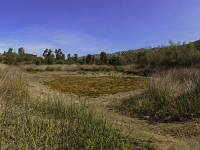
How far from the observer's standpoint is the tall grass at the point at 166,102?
18.8ft

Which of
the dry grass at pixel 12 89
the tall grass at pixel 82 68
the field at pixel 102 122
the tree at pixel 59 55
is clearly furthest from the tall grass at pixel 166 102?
the tree at pixel 59 55

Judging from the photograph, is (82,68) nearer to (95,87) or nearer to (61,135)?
(95,87)

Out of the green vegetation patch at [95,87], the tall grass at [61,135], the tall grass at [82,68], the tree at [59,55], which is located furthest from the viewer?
the tree at [59,55]

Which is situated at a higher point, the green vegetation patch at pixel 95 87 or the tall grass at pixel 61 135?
the tall grass at pixel 61 135

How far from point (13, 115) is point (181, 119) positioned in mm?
3839

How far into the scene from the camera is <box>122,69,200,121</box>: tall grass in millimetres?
5719

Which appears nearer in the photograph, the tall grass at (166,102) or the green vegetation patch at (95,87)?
the tall grass at (166,102)

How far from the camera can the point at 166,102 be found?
658 cm

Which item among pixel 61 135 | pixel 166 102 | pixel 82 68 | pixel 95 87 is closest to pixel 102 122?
pixel 61 135

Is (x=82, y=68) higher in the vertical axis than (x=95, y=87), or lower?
higher

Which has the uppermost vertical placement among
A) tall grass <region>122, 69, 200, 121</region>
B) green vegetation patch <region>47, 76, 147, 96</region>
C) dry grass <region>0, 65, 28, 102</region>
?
dry grass <region>0, 65, 28, 102</region>

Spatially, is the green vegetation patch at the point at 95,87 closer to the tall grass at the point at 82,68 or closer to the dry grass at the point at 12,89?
the dry grass at the point at 12,89

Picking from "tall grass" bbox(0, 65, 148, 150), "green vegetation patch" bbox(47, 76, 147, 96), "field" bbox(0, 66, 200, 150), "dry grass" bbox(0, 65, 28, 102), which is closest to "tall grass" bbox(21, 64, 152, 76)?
"green vegetation patch" bbox(47, 76, 147, 96)

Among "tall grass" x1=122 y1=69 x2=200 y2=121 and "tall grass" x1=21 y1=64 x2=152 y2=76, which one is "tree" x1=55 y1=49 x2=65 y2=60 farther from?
"tall grass" x1=122 y1=69 x2=200 y2=121
